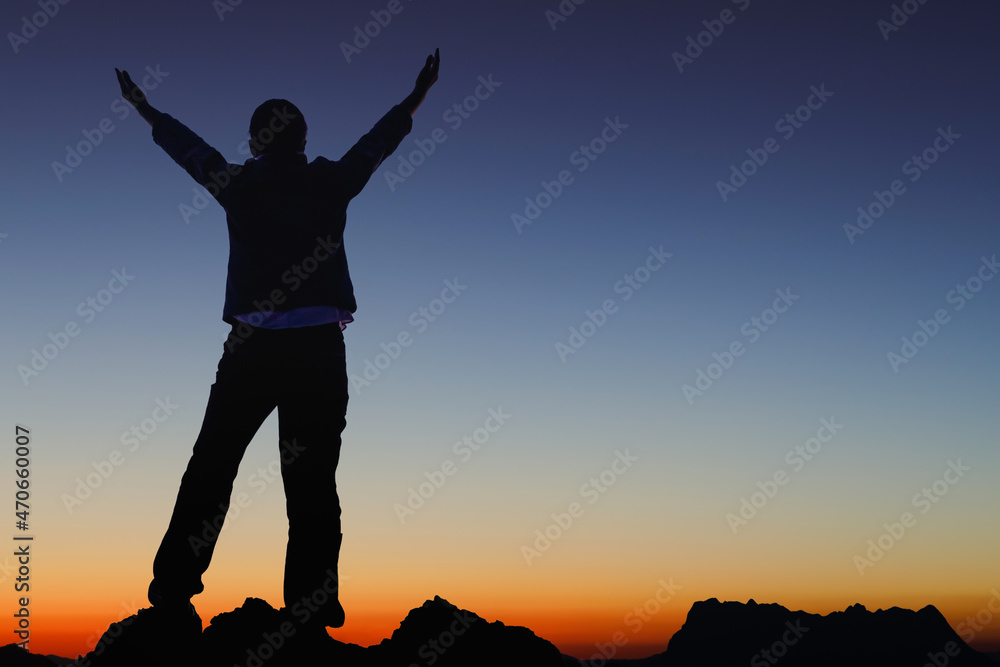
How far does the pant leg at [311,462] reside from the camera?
5539 millimetres

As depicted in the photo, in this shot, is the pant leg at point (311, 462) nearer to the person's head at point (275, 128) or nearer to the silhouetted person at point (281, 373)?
the silhouetted person at point (281, 373)

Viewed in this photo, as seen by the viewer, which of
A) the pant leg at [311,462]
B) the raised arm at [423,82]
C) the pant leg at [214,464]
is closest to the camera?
the pant leg at [214,464]

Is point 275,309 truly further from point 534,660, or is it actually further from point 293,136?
point 534,660

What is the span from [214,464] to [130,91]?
10.3 feet

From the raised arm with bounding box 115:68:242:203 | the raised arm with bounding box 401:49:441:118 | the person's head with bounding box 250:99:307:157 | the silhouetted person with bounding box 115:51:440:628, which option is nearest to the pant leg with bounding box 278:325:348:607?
the silhouetted person with bounding box 115:51:440:628

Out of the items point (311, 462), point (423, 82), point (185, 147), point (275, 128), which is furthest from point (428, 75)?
point (311, 462)

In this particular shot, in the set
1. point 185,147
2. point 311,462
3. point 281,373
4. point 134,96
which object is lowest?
point 311,462

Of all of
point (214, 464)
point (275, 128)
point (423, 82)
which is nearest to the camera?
point (214, 464)

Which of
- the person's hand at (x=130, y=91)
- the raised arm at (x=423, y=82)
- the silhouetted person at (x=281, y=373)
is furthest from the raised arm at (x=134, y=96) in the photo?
the raised arm at (x=423, y=82)

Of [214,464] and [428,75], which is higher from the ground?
[428,75]

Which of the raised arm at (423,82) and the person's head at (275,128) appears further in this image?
the raised arm at (423,82)

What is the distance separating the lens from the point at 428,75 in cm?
656

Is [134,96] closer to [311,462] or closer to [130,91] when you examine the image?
[130,91]

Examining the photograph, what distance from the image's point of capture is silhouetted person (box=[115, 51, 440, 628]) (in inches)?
216
